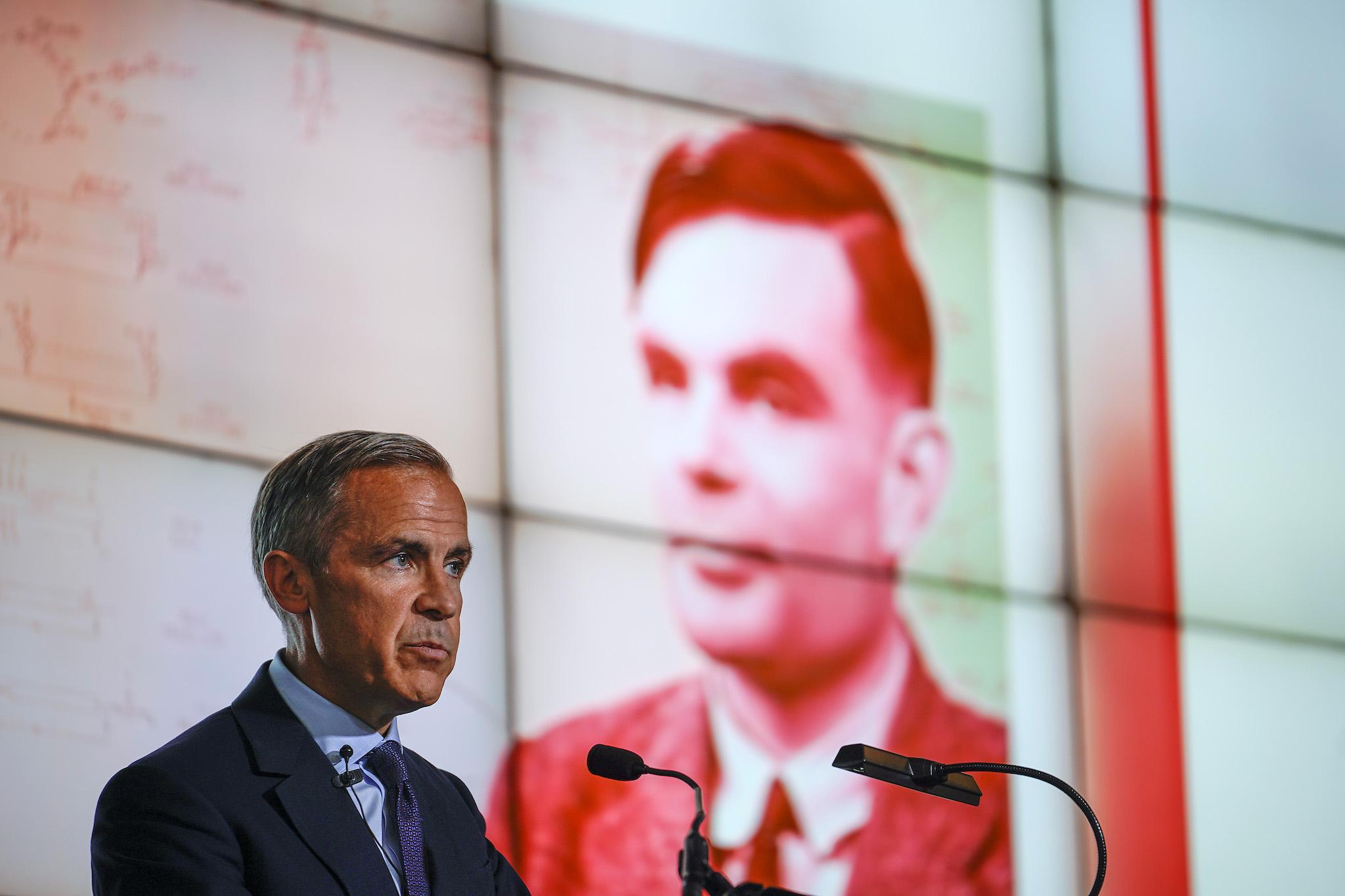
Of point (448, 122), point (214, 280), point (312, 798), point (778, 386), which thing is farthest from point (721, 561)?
point (312, 798)

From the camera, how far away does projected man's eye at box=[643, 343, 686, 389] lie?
3.60 metres

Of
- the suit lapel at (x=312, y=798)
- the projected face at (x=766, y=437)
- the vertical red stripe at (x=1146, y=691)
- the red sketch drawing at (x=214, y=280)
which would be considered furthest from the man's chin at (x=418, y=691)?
the vertical red stripe at (x=1146, y=691)

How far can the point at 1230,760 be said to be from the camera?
4.03 m

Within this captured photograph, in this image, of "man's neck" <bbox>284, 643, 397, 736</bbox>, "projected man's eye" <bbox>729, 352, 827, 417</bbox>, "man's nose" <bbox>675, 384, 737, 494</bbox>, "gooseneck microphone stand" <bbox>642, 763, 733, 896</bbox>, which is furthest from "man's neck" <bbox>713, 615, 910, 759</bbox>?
"gooseneck microphone stand" <bbox>642, 763, 733, 896</bbox>

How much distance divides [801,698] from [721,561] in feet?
1.19

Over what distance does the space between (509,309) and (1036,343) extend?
4.64 feet

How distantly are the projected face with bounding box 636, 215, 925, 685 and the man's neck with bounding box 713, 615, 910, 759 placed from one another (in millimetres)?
38

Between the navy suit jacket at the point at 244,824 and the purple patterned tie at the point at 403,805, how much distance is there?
24mm

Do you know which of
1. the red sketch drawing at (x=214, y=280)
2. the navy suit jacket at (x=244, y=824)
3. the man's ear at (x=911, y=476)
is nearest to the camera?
the navy suit jacket at (x=244, y=824)

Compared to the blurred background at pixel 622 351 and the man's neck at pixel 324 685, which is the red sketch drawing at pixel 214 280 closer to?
the blurred background at pixel 622 351

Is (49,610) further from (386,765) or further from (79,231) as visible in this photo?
(386,765)

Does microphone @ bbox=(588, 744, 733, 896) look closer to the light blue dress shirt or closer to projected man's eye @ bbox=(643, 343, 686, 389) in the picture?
the light blue dress shirt

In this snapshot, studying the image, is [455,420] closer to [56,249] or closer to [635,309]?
[635,309]

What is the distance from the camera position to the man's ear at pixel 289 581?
198cm
